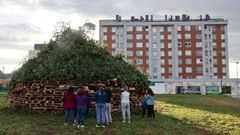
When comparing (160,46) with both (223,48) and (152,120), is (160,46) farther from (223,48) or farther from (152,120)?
(152,120)

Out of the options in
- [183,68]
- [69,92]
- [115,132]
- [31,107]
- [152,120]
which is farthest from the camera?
[183,68]

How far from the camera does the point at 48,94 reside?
25094mm

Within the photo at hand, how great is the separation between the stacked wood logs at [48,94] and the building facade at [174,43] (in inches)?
4200

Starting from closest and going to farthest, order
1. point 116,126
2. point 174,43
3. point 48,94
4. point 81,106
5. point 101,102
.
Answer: point 81,106
point 116,126
point 101,102
point 48,94
point 174,43

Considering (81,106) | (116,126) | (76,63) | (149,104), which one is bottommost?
(116,126)

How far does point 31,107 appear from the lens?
83.0 feet

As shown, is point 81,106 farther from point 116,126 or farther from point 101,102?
point 116,126

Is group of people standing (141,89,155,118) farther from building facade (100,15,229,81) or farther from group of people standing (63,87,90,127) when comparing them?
building facade (100,15,229,81)

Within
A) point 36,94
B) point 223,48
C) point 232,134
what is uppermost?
point 223,48

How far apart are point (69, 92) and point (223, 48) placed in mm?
117610

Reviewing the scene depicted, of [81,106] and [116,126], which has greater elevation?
[81,106]

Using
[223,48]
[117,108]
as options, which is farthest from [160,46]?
[117,108]

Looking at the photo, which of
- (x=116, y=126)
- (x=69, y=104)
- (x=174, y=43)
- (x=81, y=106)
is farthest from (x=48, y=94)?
(x=174, y=43)

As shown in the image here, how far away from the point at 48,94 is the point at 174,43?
110715 mm
